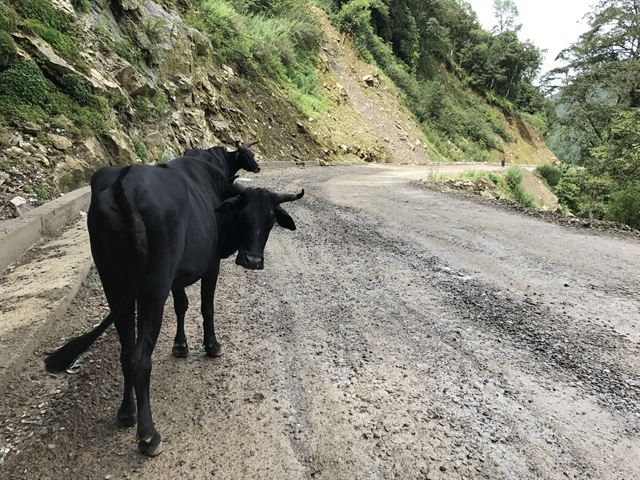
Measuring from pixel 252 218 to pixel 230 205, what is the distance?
0.19 metres

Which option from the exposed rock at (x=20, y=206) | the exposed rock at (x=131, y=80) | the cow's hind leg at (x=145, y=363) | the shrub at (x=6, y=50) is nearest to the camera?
the cow's hind leg at (x=145, y=363)

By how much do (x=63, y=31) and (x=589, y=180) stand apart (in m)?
15.8

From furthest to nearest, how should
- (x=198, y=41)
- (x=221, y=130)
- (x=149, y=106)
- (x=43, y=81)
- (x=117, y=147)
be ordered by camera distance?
(x=198, y=41), (x=221, y=130), (x=149, y=106), (x=117, y=147), (x=43, y=81)

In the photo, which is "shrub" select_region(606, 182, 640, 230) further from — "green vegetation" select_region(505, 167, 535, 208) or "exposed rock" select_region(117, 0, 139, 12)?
"exposed rock" select_region(117, 0, 139, 12)

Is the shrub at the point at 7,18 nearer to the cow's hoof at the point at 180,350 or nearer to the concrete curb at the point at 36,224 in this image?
the concrete curb at the point at 36,224

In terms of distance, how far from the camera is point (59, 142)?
7.59 m

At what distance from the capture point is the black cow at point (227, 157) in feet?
13.7

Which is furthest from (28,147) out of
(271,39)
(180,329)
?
(271,39)

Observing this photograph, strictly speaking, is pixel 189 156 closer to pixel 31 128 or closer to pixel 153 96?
pixel 31 128

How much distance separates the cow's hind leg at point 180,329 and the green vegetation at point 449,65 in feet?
101

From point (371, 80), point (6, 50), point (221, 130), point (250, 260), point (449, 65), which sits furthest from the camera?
point (449, 65)

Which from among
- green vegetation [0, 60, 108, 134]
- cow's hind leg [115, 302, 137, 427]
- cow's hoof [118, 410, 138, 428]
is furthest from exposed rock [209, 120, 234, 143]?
cow's hoof [118, 410, 138, 428]

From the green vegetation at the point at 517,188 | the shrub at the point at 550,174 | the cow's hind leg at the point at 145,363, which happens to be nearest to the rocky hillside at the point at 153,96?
the cow's hind leg at the point at 145,363

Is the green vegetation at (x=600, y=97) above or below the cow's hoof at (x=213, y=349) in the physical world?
above
